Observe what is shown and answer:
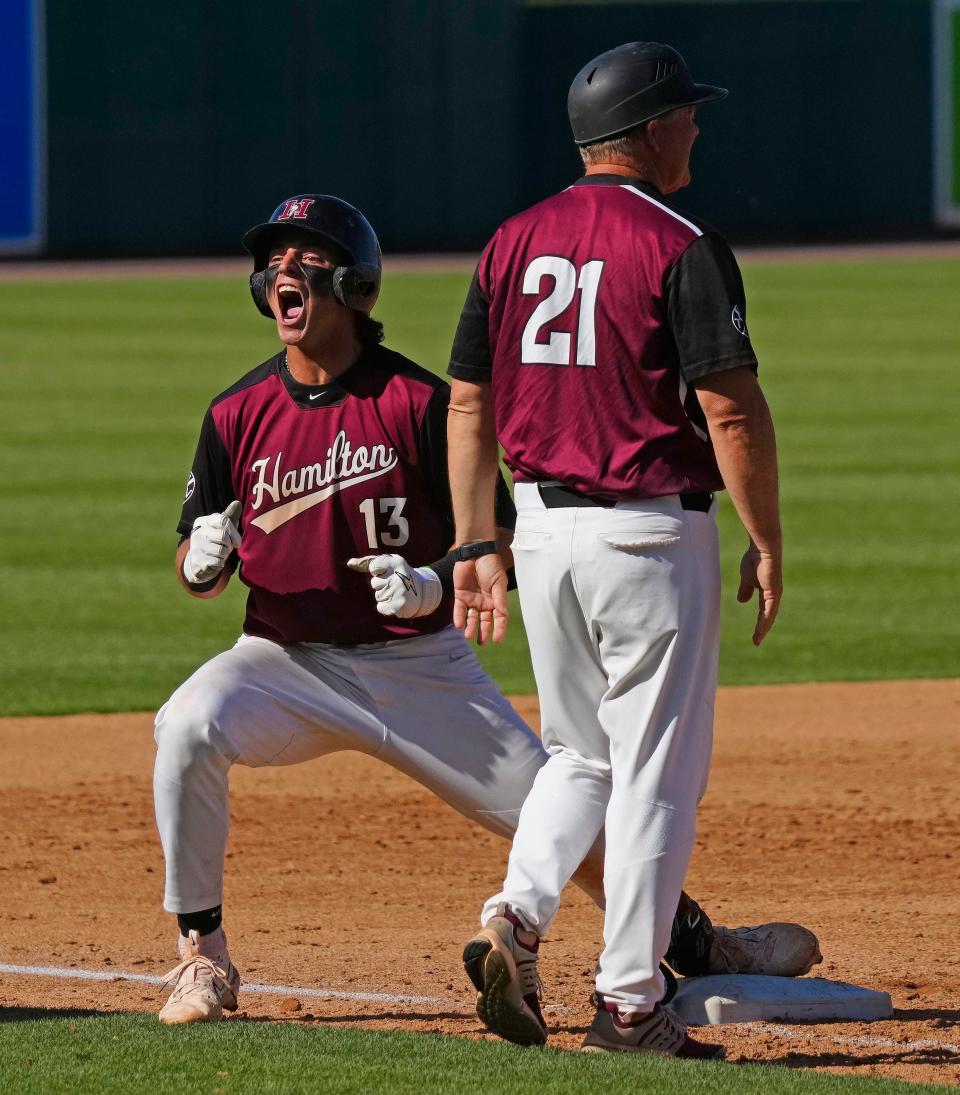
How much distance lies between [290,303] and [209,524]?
1.90 ft

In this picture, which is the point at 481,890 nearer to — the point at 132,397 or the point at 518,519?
the point at 518,519

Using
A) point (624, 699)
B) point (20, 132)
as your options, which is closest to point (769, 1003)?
point (624, 699)

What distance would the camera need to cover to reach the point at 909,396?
1742 centimetres

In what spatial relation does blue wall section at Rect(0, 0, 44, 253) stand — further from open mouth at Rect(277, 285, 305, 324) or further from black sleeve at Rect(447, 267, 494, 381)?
black sleeve at Rect(447, 267, 494, 381)

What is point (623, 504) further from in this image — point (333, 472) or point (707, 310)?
point (333, 472)

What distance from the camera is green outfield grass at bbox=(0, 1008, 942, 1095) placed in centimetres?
360

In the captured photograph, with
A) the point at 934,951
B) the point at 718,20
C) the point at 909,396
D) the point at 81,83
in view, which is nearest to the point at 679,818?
the point at 934,951

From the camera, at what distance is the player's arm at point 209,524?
4.28 metres

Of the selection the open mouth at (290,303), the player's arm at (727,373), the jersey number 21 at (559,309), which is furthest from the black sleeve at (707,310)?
the open mouth at (290,303)

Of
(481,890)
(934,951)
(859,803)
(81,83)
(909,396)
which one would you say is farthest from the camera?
(81,83)

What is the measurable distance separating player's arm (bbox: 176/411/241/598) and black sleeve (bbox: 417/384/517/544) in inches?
17.4

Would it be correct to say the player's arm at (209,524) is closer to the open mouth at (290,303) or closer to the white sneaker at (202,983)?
the open mouth at (290,303)

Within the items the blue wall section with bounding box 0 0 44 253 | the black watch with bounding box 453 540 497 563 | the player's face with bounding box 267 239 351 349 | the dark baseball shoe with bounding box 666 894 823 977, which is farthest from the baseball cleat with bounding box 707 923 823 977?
the blue wall section with bounding box 0 0 44 253

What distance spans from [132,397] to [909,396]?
276 inches
